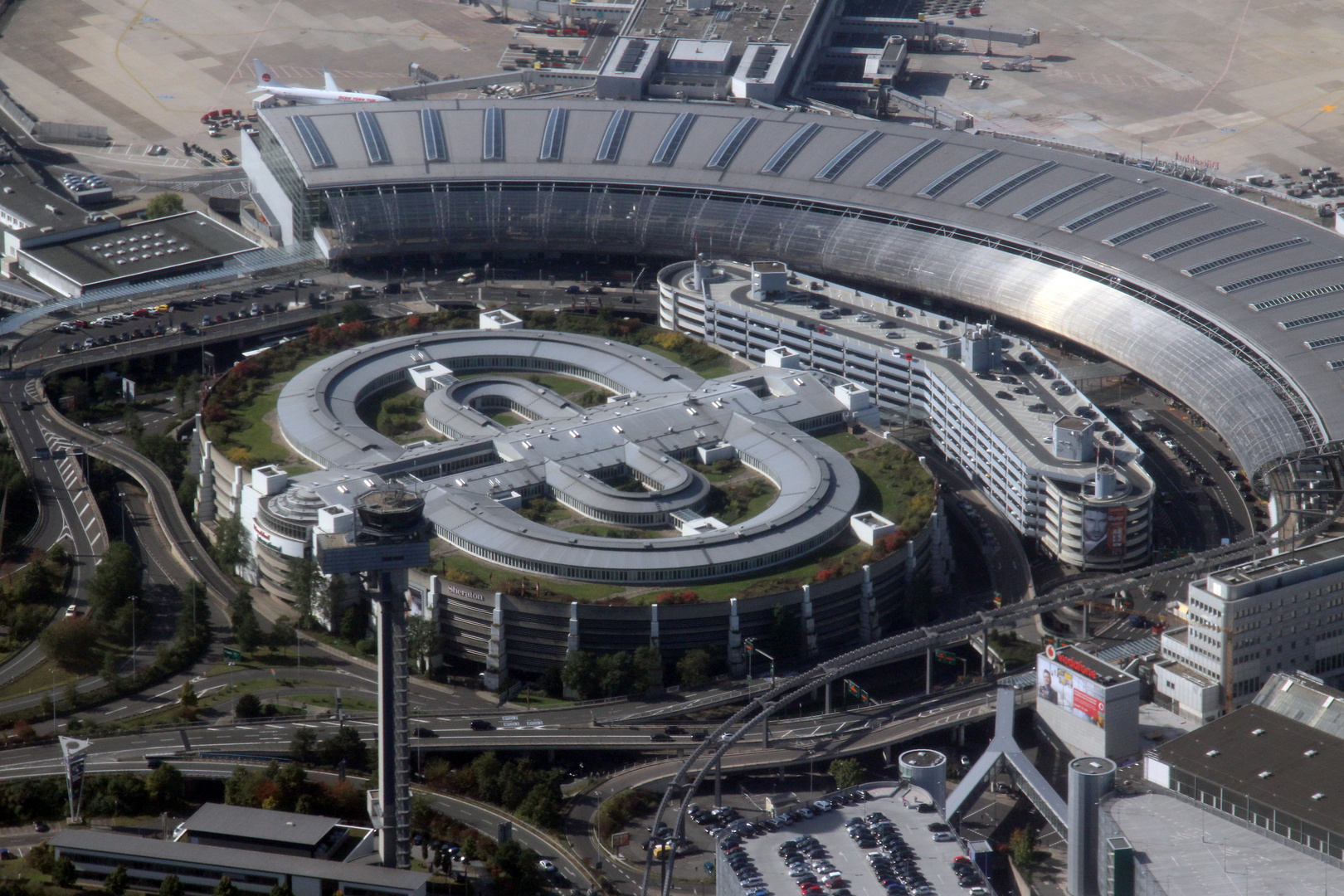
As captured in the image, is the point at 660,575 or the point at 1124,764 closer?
the point at 1124,764

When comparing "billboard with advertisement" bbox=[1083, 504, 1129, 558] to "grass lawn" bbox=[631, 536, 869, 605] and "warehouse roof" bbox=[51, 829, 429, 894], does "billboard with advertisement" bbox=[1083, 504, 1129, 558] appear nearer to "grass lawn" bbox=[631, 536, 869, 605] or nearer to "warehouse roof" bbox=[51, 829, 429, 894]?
"grass lawn" bbox=[631, 536, 869, 605]

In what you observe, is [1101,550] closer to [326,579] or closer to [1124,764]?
[1124,764]

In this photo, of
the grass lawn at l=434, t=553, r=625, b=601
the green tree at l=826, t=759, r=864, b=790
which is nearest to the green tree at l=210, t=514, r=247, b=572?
the grass lawn at l=434, t=553, r=625, b=601

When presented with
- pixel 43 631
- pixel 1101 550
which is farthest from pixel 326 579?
pixel 1101 550

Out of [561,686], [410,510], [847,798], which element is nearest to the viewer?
[410,510]

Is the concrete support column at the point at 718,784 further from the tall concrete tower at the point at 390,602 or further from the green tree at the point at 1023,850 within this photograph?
the tall concrete tower at the point at 390,602
